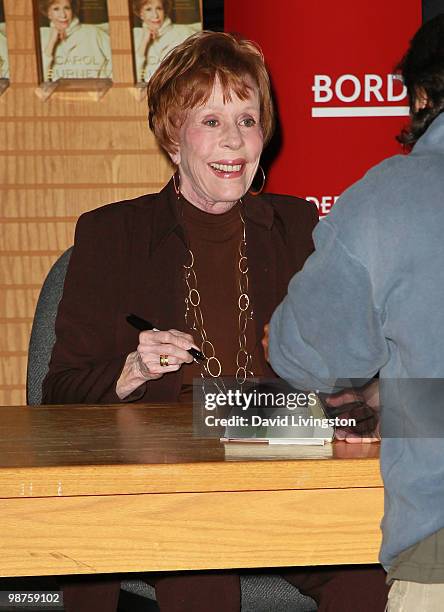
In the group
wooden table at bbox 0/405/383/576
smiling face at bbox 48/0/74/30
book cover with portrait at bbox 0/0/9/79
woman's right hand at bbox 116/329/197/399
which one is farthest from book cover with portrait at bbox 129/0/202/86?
wooden table at bbox 0/405/383/576

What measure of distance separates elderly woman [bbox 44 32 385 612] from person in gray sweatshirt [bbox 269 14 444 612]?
3.38ft

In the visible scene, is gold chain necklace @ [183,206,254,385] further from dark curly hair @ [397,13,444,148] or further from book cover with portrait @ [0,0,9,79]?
book cover with portrait @ [0,0,9,79]

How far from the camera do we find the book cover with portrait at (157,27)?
3.83m

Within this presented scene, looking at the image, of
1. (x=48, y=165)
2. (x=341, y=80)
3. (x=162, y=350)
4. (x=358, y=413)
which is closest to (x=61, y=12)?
(x=48, y=165)

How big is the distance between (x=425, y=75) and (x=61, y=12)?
2.74m

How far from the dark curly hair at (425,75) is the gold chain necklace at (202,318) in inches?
44.5

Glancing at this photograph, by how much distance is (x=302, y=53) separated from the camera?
10.0 feet

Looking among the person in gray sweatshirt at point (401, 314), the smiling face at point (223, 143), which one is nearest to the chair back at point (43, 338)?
the smiling face at point (223, 143)

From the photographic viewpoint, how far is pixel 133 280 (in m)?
2.51

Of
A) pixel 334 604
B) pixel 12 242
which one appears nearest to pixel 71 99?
pixel 12 242

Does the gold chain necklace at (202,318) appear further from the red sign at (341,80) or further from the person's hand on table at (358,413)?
the person's hand on table at (358,413)

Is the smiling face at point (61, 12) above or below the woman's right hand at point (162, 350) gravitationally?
above

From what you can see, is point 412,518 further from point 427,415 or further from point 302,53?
point 302,53

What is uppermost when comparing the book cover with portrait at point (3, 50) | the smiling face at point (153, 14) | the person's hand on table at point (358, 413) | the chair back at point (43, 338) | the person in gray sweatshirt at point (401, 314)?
the smiling face at point (153, 14)
